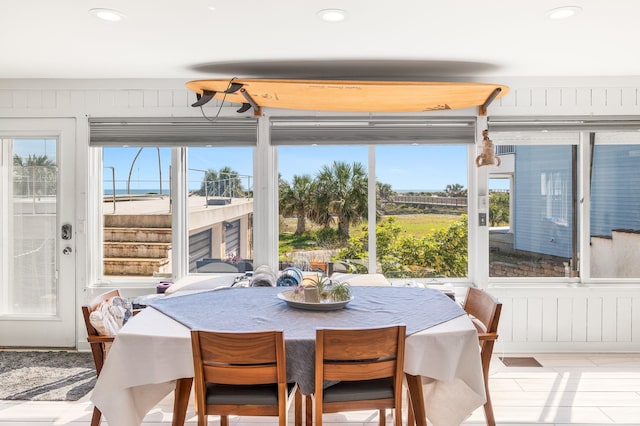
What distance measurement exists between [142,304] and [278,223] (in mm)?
1312

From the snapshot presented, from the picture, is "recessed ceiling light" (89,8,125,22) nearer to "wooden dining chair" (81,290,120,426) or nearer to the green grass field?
"wooden dining chair" (81,290,120,426)

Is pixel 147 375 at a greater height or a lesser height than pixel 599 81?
lesser

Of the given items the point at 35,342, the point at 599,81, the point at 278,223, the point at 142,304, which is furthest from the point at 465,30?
the point at 35,342

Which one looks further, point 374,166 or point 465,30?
point 374,166

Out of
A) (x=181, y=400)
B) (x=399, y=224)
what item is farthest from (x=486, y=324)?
(x=399, y=224)

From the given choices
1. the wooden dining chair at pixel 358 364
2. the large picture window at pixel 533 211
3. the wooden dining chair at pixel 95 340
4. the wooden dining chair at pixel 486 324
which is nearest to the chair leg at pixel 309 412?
the wooden dining chair at pixel 358 364

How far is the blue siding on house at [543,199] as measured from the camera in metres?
4.12

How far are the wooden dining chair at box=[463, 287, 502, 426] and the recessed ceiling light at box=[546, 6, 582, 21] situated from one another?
156cm

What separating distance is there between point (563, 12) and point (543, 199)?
2.00 metres

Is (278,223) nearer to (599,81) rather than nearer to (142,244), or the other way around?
(142,244)

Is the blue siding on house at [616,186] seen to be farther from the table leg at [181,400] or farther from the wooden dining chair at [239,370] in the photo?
the table leg at [181,400]

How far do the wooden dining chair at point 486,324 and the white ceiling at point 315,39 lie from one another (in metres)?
1.56

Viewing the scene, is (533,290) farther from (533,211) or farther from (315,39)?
(315,39)

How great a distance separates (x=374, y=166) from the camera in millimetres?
4094
